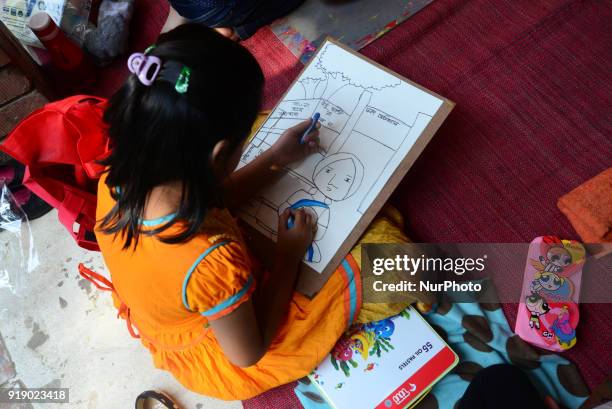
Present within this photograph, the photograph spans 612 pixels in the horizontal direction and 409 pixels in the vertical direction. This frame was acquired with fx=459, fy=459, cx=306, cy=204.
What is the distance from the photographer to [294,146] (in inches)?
38.4

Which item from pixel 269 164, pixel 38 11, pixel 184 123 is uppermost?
pixel 184 123

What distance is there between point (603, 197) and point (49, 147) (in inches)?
47.7

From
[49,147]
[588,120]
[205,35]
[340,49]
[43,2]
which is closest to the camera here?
[205,35]

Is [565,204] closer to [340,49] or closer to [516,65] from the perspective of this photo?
[516,65]

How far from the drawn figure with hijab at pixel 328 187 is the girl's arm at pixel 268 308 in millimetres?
25

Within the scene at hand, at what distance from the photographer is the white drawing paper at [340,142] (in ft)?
3.06

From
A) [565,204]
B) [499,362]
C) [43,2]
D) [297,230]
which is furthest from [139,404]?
[43,2]

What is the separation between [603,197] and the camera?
1.08 meters

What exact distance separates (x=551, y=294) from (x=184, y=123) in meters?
0.89

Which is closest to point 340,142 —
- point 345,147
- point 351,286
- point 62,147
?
point 345,147

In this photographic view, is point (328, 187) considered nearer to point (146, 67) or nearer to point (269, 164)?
point (269, 164)

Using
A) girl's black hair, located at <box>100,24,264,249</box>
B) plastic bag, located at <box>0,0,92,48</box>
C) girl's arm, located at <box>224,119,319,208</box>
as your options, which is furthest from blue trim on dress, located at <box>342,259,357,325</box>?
plastic bag, located at <box>0,0,92,48</box>

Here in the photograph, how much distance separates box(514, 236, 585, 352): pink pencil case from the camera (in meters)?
0.99

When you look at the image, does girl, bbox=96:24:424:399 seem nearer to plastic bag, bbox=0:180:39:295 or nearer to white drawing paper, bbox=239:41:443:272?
white drawing paper, bbox=239:41:443:272
